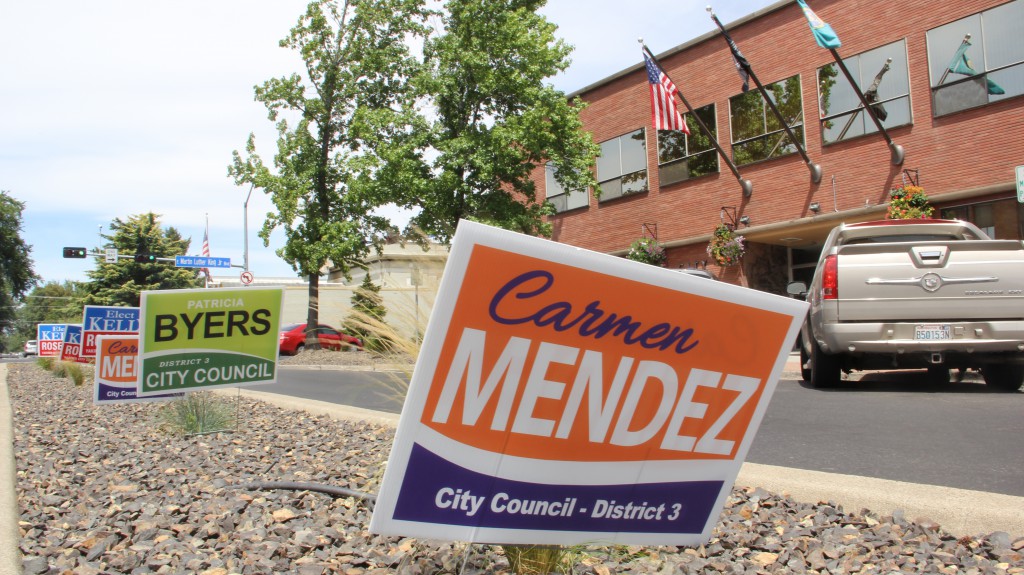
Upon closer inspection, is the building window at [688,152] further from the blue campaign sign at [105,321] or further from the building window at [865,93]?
the blue campaign sign at [105,321]

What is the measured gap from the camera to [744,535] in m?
2.96

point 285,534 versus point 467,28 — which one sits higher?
point 467,28

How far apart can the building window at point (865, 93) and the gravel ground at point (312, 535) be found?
1554 centimetres

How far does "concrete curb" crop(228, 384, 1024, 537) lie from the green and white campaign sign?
4226 mm

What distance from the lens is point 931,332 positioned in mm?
7613

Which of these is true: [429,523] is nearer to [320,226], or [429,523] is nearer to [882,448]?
[882,448]

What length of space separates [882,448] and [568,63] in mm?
20229

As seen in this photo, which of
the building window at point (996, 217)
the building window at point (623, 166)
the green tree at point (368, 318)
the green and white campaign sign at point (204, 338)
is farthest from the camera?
the building window at point (623, 166)

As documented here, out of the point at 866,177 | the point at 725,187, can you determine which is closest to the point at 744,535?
the point at 866,177

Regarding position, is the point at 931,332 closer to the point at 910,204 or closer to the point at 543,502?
the point at 543,502

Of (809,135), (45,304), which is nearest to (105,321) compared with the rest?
(809,135)

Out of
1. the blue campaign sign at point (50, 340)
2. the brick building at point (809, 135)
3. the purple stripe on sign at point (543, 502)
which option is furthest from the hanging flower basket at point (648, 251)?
the purple stripe on sign at point (543, 502)

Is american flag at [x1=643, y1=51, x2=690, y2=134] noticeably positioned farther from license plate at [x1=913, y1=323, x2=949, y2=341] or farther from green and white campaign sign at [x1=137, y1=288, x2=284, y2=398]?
green and white campaign sign at [x1=137, y1=288, x2=284, y2=398]

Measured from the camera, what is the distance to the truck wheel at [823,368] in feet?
28.5
